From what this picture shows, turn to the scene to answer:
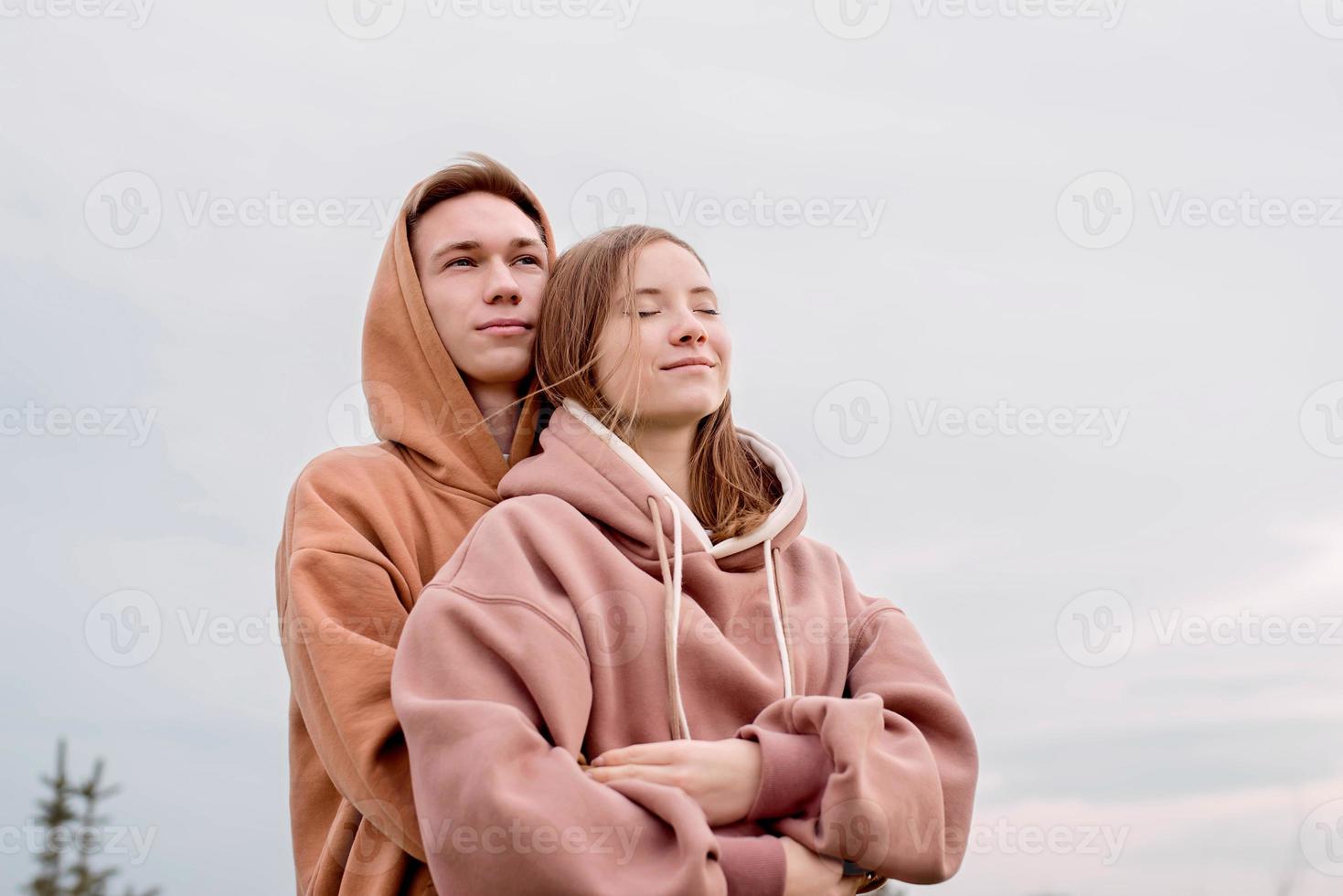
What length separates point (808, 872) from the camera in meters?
2.71

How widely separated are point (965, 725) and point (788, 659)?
17.5 inches

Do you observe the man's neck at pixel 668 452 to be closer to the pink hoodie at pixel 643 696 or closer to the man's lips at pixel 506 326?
the pink hoodie at pixel 643 696

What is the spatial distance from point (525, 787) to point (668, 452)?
1.01 meters

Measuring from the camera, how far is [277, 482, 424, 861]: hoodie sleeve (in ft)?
9.53

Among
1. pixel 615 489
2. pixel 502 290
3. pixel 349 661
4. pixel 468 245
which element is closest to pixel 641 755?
pixel 615 489

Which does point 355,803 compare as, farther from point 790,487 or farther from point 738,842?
point 790,487

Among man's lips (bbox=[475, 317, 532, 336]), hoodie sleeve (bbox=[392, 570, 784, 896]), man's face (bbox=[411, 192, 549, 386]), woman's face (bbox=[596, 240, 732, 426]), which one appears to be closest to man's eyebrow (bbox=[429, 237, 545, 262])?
man's face (bbox=[411, 192, 549, 386])

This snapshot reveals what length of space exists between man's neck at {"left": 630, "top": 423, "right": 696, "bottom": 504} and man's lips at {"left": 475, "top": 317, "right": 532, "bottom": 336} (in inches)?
21.8

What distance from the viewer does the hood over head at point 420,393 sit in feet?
11.8

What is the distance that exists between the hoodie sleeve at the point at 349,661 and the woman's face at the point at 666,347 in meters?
0.72

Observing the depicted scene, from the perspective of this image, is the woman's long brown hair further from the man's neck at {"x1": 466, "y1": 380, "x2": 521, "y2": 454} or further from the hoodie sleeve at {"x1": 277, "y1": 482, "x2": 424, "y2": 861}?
the hoodie sleeve at {"x1": 277, "y1": 482, "x2": 424, "y2": 861}

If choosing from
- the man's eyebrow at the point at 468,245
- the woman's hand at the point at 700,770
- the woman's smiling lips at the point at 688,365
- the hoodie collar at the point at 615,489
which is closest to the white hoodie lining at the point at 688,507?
the hoodie collar at the point at 615,489

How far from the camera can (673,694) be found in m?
2.89

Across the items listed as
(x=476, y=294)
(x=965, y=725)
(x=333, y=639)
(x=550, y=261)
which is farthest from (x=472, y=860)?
(x=550, y=261)
